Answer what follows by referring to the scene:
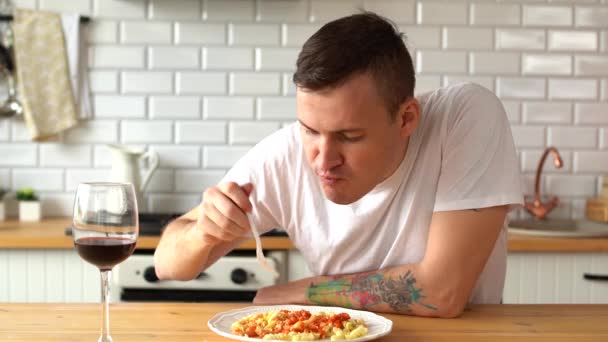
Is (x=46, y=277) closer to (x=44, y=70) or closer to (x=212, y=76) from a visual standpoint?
(x=44, y=70)

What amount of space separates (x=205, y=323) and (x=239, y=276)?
1292 millimetres

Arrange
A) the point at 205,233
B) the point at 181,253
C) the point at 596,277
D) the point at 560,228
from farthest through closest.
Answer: the point at 560,228 < the point at 596,277 < the point at 181,253 < the point at 205,233

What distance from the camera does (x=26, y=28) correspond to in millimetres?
3441

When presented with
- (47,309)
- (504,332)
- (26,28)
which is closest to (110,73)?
(26,28)

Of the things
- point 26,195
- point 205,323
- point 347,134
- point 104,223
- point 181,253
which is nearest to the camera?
point 104,223

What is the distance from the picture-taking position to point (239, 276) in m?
2.88

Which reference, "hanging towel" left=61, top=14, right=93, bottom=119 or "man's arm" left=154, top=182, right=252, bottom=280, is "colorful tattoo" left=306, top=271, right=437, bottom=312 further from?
"hanging towel" left=61, top=14, right=93, bottom=119

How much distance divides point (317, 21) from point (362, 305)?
1.95 m

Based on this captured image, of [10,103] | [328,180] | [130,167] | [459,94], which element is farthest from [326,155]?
[10,103]

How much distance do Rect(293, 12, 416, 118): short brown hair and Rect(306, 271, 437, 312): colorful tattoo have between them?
36 cm

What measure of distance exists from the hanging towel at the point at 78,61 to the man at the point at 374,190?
1572mm

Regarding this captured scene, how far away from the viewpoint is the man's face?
167 centimetres

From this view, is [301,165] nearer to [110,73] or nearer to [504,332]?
[504,332]

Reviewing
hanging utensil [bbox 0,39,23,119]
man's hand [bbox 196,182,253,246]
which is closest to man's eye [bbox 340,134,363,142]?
man's hand [bbox 196,182,253,246]
